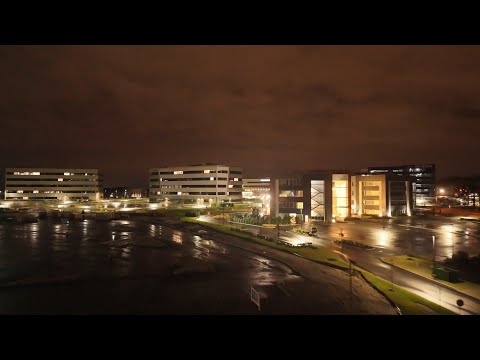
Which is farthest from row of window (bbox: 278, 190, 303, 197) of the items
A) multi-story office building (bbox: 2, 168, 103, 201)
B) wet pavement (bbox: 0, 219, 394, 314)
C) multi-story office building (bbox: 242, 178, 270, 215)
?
multi-story office building (bbox: 2, 168, 103, 201)

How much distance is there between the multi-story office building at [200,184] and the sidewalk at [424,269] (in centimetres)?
5875

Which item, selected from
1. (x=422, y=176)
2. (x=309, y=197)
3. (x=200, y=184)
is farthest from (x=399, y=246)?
(x=422, y=176)

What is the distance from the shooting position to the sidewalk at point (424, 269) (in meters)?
15.7

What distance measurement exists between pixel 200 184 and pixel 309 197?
143 feet

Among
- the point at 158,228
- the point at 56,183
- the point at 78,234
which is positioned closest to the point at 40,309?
the point at 78,234

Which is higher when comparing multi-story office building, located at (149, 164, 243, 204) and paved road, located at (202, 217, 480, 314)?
multi-story office building, located at (149, 164, 243, 204)

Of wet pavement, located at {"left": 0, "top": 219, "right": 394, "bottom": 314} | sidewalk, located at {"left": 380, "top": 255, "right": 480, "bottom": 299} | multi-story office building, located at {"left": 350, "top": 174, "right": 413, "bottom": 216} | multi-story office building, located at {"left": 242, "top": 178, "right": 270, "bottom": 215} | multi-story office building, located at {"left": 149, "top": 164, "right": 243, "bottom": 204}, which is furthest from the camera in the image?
multi-story office building, located at {"left": 242, "top": 178, "right": 270, "bottom": 215}

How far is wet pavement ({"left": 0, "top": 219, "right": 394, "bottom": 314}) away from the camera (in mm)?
13781

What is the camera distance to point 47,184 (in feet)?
286

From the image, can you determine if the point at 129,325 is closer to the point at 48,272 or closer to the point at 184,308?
the point at 184,308

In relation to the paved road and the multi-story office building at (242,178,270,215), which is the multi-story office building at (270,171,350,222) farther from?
the multi-story office building at (242,178,270,215)

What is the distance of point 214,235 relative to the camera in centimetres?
3200

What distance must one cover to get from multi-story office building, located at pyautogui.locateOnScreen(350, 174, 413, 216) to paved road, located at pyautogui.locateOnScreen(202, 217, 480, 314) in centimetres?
735

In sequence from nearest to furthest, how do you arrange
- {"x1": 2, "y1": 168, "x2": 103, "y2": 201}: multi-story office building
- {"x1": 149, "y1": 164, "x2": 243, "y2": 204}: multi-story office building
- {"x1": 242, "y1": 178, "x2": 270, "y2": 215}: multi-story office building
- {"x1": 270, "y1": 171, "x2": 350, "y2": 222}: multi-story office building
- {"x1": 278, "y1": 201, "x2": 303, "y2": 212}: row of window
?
{"x1": 270, "y1": 171, "x2": 350, "y2": 222}: multi-story office building
{"x1": 278, "y1": 201, "x2": 303, "y2": 212}: row of window
{"x1": 149, "y1": 164, "x2": 243, "y2": 204}: multi-story office building
{"x1": 2, "y1": 168, "x2": 103, "y2": 201}: multi-story office building
{"x1": 242, "y1": 178, "x2": 270, "y2": 215}: multi-story office building
